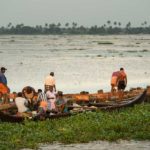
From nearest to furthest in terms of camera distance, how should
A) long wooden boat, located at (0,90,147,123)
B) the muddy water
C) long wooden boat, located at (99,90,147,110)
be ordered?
the muddy water, long wooden boat, located at (0,90,147,123), long wooden boat, located at (99,90,147,110)

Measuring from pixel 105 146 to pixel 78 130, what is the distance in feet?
4.97

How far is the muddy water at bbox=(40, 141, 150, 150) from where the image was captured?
13.1m

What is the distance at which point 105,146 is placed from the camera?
13367mm

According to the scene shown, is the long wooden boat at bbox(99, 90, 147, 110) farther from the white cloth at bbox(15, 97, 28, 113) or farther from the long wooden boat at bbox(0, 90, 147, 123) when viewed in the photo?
the white cloth at bbox(15, 97, 28, 113)

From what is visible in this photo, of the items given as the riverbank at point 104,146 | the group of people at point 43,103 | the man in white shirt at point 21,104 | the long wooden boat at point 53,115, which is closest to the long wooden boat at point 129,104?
the long wooden boat at point 53,115

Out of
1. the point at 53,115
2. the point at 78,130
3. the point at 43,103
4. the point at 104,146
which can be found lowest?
the point at 104,146

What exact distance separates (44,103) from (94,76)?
2552 centimetres

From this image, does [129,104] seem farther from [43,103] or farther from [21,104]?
[21,104]

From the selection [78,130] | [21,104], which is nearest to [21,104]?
[21,104]

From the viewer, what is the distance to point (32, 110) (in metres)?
17.0

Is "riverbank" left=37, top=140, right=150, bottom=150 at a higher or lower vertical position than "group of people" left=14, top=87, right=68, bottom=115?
lower

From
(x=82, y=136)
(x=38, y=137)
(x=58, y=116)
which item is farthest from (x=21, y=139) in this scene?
Result: (x=58, y=116)

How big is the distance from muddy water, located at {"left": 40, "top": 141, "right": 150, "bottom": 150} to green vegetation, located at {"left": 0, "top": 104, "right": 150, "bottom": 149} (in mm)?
302

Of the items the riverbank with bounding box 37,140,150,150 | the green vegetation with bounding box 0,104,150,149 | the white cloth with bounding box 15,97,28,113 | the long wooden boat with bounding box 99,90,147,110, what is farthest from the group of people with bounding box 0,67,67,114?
the riverbank with bounding box 37,140,150,150
